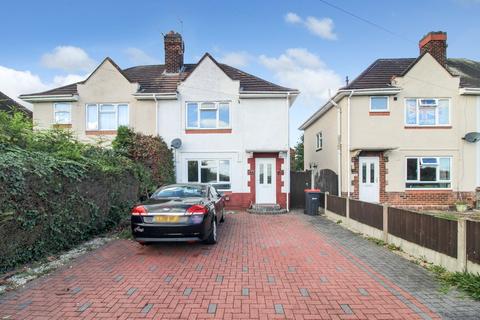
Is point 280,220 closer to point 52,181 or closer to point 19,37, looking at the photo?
point 52,181

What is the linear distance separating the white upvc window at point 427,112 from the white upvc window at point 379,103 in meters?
0.96

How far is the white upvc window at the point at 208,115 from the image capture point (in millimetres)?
14250

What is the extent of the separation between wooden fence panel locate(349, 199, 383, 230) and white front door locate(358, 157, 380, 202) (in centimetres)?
492

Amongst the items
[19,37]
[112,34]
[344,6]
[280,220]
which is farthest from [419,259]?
[19,37]

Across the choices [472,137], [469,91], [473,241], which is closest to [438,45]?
[469,91]

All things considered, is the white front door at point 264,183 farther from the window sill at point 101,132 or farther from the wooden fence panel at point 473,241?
the wooden fence panel at point 473,241

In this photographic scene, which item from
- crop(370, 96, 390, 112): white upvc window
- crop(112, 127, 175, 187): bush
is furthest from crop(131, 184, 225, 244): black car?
crop(370, 96, 390, 112): white upvc window

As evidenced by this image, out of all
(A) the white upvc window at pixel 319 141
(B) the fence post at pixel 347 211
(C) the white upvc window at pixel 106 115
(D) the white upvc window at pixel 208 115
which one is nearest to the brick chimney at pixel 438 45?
(A) the white upvc window at pixel 319 141

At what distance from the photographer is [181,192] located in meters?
Answer: 7.39

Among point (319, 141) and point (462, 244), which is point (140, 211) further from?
point (319, 141)

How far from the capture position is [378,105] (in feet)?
46.0

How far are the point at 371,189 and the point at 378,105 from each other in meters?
3.99

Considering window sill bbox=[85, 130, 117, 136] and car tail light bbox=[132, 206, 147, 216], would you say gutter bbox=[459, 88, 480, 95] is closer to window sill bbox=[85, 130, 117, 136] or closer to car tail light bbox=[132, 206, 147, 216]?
car tail light bbox=[132, 206, 147, 216]

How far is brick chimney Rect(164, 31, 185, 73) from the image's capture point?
1600 centimetres
